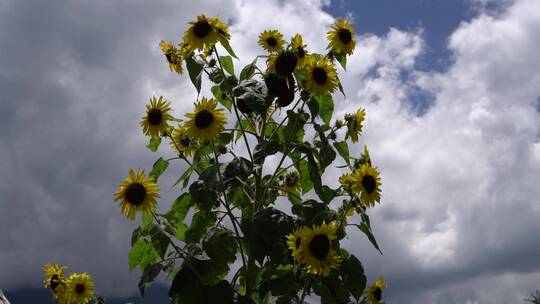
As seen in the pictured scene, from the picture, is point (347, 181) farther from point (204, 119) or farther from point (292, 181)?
point (204, 119)

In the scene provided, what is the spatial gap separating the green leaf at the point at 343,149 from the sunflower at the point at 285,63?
1.11 meters

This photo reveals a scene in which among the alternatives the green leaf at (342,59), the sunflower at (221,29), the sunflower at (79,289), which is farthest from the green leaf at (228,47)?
the sunflower at (79,289)

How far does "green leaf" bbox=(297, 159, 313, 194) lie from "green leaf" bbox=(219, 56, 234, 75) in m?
1.28

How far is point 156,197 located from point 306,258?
1.58m

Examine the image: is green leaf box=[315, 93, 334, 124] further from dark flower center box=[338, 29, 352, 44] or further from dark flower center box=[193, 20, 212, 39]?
dark flower center box=[193, 20, 212, 39]

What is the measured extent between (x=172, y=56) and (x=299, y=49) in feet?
5.12

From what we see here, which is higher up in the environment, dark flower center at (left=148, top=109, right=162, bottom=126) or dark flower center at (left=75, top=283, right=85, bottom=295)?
dark flower center at (left=148, top=109, right=162, bottom=126)

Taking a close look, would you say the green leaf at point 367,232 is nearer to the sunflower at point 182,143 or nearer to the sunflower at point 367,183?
the sunflower at point 367,183

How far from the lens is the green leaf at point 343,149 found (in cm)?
686

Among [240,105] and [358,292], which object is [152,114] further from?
[358,292]

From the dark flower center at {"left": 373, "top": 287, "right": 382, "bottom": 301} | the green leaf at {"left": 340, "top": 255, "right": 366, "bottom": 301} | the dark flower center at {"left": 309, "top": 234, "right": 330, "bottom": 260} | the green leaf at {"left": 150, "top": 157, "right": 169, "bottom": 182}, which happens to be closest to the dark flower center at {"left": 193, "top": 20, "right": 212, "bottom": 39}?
the green leaf at {"left": 150, "top": 157, "right": 169, "bottom": 182}

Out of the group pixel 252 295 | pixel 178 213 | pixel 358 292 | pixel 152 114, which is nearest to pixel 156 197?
pixel 178 213

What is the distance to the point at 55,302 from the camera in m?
7.26

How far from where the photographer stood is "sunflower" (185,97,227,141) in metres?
6.30
